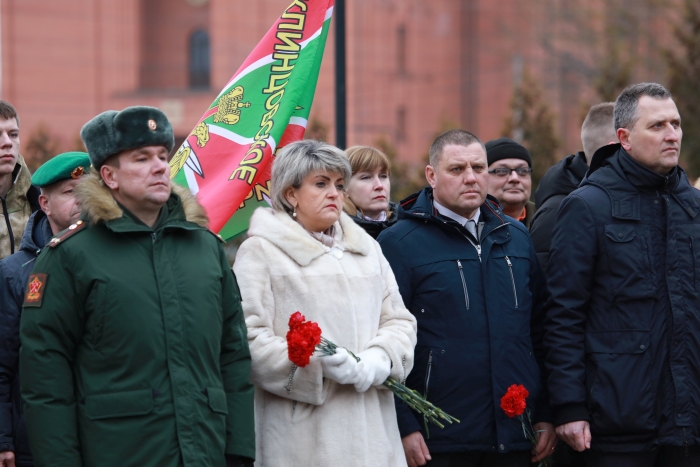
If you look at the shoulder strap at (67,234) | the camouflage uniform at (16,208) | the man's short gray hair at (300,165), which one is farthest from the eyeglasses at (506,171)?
the shoulder strap at (67,234)

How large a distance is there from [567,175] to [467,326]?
5.07ft

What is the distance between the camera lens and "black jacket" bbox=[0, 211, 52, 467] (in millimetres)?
4254

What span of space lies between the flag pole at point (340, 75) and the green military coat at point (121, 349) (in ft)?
7.65

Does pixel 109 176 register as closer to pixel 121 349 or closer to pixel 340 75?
pixel 121 349

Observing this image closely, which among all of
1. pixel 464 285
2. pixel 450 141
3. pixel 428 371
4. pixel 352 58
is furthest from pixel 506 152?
pixel 352 58

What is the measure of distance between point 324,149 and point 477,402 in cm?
135

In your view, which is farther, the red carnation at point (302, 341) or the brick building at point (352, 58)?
the brick building at point (352, 58)

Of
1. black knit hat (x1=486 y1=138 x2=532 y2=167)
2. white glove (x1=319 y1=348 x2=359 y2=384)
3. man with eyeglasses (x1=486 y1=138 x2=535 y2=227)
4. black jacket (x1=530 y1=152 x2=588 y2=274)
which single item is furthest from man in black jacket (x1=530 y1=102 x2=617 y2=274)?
white glove (x1=319 y1=348 x2=359 y2=384)

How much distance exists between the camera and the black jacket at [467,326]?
190 inches

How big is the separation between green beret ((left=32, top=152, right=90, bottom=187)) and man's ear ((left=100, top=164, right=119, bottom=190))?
1.80 feet

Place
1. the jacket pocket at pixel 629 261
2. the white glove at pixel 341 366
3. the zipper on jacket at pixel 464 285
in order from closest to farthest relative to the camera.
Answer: the white glove at pixel 341 366
the jacket pocket at pixel 629 261
the zipper on jacket at pixel 464 285

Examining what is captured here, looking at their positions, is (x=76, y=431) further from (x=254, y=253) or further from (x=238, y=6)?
(x=238, y=6)

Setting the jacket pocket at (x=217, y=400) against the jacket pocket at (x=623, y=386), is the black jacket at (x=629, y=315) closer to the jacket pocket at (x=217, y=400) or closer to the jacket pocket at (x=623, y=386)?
the jacket pocket at (x=623, y=386)

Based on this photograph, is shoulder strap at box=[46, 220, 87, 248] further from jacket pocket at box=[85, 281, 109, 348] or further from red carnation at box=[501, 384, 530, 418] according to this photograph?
red carnation at box=[501, 384, 530, 418]
